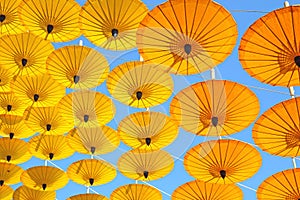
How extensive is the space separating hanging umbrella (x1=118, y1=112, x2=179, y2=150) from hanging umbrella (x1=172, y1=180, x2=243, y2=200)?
4.51 ft

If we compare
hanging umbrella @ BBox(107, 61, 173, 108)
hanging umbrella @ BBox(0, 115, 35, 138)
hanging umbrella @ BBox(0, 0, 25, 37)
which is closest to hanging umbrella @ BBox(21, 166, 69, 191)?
hanging umbrella @ BBox(0, 115, 35, 138)

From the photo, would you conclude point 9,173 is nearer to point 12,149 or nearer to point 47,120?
point 12,149

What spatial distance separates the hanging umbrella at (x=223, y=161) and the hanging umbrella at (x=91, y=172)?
3301 mm

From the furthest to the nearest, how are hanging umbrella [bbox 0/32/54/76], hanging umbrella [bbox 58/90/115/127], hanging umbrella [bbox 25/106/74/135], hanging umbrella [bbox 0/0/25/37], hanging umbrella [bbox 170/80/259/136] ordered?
hanging umbrella [bbox 25/106/74/135] < hanging umbrella [bbox 58/90/115/127] < hanging umbrella [bbox 0/32/54/76] < hanging umbrella [bbox 0/0/25/37] < hanging umbrella [bbox 170/80/259/136]

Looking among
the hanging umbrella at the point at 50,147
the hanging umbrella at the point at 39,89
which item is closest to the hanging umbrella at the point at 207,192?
the hanging umbrella at the point at 50,147

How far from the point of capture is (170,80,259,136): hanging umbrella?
838 centimetres

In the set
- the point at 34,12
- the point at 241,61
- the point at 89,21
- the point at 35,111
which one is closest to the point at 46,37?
the point at 34,12

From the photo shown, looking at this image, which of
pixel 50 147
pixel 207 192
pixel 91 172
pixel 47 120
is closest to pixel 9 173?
pixel 50 147

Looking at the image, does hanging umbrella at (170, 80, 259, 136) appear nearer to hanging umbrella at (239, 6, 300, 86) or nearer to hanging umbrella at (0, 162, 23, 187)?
hanging umbrella at (239, 6, 300, 86)

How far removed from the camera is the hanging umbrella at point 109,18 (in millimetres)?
7797

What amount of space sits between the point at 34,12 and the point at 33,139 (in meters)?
4.96

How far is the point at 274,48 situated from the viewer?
23.8ft

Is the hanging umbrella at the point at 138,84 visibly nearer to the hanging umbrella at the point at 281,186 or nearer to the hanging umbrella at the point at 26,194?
the hanging umbrella at the point at 281,186

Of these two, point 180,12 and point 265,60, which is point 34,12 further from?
point 265,60
